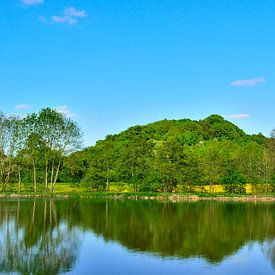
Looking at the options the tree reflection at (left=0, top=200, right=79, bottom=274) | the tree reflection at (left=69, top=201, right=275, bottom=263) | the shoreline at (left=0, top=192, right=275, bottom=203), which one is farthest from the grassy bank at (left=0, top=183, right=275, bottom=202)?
the tree reflection at (left=0, top=200, right=79, bottom=274)

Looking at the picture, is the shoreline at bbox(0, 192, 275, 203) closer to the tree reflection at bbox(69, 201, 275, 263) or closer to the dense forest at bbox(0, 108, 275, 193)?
the dense forest at bbox(0, 108, 275, 193)

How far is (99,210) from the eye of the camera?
155 ft

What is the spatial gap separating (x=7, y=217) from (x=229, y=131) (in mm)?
104561

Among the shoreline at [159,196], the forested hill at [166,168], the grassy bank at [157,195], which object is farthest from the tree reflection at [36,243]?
the forested hill at [166,168]

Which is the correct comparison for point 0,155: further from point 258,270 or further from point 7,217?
point 258,270

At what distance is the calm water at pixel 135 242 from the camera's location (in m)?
21.5

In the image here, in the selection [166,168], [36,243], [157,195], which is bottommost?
[36,243]

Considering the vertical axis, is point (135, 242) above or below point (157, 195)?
below

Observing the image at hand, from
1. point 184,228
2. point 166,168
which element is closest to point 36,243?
point 184,228

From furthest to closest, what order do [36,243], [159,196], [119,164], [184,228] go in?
[119,164]
[159,196]
[184,228]
[36,243]

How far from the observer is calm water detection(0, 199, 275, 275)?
21.5 metres

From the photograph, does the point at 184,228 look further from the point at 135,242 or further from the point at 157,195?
the point at 157,195

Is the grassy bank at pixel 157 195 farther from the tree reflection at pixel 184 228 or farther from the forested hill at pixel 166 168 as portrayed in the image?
the tree reflection at pixel 184 228

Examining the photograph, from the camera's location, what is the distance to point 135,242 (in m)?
28.2
